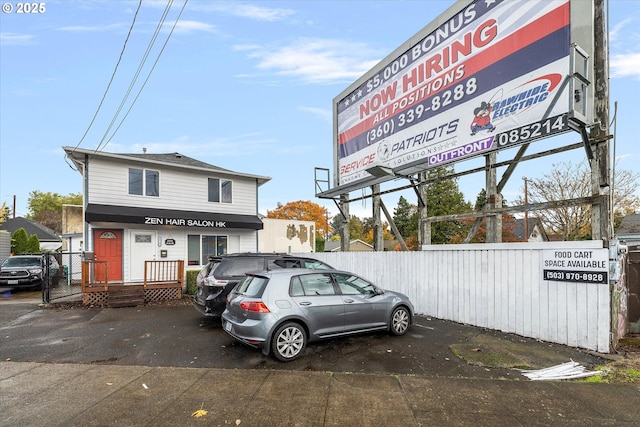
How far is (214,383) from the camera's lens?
462cm

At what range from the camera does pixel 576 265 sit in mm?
6016

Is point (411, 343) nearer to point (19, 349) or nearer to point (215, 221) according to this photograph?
point (19, 349)

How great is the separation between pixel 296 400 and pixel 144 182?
13.8 metres

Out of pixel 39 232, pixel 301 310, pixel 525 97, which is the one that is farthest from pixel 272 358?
pixel 39 232

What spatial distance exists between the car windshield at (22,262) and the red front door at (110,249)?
14.0 feet

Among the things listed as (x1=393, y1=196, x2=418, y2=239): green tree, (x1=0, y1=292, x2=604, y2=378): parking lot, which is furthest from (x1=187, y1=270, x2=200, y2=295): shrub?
(x1=393, y1=196, x2=418, y2=239): green tree

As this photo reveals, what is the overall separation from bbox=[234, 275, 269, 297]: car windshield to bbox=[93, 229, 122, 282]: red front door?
1038 cm

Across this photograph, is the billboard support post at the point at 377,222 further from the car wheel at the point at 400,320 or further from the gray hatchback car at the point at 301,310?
the gray hatchback car at the point at 301,310

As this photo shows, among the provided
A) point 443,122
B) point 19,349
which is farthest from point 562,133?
point 19,349

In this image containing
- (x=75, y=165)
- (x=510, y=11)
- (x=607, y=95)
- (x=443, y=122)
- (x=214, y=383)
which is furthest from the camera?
(x=75, y=165)

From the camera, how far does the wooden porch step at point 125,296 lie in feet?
36.2

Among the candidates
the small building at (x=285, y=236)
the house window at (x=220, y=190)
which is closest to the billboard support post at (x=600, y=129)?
the house window at (x=220, y=190)

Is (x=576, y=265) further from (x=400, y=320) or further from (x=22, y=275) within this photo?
(x=22, y=275)

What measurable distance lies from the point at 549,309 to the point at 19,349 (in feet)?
32.2
